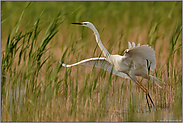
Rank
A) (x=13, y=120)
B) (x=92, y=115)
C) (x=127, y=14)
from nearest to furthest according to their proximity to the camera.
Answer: (x=13, y=120) < (x=92, y=115) < (x=127, y=14)

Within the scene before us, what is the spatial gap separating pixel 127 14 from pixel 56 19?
426 cm

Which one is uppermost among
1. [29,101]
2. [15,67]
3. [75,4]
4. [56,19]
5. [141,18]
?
[75,4]

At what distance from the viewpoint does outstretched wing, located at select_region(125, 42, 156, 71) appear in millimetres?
3527

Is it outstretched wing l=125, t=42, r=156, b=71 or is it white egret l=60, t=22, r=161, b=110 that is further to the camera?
white egret l=60, t=22, r=161, b=110

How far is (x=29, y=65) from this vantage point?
327cm

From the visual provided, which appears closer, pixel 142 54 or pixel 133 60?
pixel 142 54

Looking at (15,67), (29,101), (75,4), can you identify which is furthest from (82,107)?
(75,4)

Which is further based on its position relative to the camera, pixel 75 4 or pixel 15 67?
pixel 75 4

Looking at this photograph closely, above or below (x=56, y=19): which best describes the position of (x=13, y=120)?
below

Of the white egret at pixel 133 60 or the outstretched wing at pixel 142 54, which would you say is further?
the white egret at pixel 133 60

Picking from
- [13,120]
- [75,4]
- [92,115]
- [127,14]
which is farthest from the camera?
[75,4]

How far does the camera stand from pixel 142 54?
12.5 feet

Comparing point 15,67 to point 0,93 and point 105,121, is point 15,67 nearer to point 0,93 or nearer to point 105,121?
point 0,93

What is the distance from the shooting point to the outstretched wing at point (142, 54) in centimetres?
353
